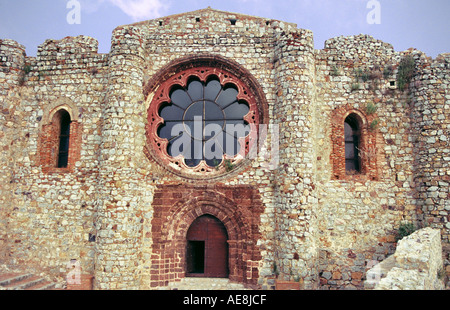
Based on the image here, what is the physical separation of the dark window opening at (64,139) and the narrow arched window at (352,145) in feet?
30.9

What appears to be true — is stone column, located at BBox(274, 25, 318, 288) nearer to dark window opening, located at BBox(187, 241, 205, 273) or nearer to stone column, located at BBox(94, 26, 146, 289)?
dark window opening, located at BBox(187, 241, 205, 273)

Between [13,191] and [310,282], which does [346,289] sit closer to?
[310,282]

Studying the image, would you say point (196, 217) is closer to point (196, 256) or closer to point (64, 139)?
point (196, 256)

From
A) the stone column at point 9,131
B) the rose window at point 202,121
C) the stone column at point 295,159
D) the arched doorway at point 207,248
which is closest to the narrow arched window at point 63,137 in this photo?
the stone column at point 9,131

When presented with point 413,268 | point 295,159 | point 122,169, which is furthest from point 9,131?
point 413,268

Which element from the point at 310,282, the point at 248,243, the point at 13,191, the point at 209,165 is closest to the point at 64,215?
the point at 13,191

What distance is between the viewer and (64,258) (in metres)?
10.1

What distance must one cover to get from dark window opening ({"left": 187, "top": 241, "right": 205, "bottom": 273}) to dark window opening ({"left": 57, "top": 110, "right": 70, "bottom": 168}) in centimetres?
513

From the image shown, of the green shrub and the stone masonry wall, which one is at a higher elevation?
the green shrub

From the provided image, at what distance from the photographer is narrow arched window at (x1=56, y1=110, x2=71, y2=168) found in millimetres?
11111

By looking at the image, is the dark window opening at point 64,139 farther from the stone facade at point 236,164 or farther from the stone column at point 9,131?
the stone column at point 9,131

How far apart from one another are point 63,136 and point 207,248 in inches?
245

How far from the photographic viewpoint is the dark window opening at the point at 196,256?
1010 centimetres

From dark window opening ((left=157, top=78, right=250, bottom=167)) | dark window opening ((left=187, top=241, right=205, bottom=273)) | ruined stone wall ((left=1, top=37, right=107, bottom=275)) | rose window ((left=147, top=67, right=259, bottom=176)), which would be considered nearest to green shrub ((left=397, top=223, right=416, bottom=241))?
rose window ((left=147, top=67, right=259, bottom=176))
